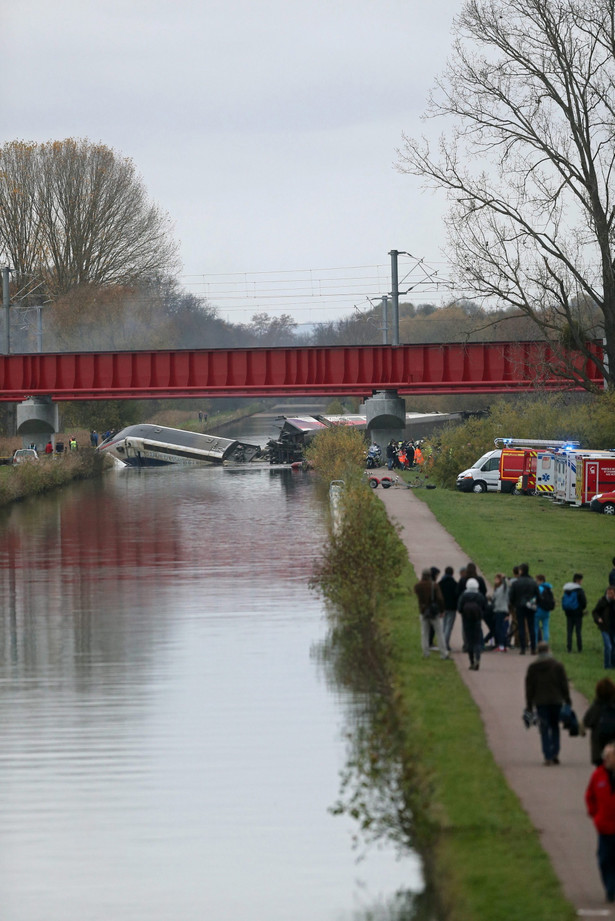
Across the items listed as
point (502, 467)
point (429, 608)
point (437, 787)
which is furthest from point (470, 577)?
point (502, 467)

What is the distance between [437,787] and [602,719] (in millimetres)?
2056

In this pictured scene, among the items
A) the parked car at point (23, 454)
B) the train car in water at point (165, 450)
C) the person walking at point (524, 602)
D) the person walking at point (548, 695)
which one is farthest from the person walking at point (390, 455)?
the person walking at point (548, 695)

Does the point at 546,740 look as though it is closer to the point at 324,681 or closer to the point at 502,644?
the point at 502,644

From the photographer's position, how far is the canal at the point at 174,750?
1225 centimetres

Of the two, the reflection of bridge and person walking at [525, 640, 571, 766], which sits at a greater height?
the reflection of bridge

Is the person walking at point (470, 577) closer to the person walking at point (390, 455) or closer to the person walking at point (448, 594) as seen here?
the person walking at point (448, 594)

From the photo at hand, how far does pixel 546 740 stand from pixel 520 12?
3947 cm

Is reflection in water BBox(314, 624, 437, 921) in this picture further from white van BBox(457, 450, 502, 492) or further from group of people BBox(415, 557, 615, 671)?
white van BBox(457, 450, 502, 492)

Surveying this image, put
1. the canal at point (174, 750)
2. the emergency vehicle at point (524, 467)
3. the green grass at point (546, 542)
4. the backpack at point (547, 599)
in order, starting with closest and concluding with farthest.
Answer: the canal at point (174, 750), the backpack at point (547, 599), the green grass at point (546, 542), the emergency vehicle at point (524, 467)

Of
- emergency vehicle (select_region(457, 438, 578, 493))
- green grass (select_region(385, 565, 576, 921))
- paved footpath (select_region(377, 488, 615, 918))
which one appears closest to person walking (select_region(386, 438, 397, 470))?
emergency vehicle (select_region(457, 438, 578, 493))

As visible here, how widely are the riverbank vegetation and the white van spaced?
26.7m

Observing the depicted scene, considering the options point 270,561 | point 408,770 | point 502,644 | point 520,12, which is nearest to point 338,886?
point 408,770

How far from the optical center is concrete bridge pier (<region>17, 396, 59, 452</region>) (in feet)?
225

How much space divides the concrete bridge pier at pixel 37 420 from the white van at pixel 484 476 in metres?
27.9
